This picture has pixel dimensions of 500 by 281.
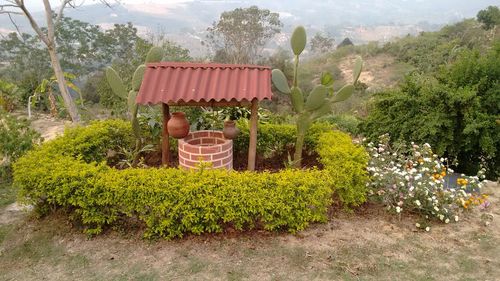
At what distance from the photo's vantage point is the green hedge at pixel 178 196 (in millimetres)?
3561

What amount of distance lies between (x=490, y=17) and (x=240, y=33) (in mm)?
18406

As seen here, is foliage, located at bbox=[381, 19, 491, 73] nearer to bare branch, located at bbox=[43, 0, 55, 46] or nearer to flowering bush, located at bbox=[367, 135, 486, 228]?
flowering bush, located at bbox=[367, 135, 486, 228]

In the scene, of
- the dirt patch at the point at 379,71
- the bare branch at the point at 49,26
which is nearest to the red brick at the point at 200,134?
the bare branch at the point at 49,26

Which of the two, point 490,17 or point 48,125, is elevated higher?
point 490,17

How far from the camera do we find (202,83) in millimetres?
4207

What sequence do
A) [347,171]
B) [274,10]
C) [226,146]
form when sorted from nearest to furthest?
[347,171], [226,146], [274,10]

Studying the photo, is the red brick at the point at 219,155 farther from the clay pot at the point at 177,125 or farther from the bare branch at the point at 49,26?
the bare branch at the point at 49,26

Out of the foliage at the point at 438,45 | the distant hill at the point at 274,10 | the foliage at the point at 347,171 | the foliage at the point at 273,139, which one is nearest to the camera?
the foliage at the point at 347,171

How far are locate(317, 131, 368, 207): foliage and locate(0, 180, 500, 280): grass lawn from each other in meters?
0.30

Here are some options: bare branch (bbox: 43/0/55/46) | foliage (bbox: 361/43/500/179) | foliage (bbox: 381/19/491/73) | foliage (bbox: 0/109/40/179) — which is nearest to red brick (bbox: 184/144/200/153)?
foliage (bbox: 0/109/40/179)

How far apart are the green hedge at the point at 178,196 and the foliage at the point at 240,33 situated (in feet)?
90.7

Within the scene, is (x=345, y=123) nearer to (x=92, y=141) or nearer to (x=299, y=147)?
(x=299, y=147)

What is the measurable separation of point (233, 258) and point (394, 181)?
2.18 metres

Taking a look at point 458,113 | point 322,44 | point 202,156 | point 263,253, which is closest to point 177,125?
point 202,156
